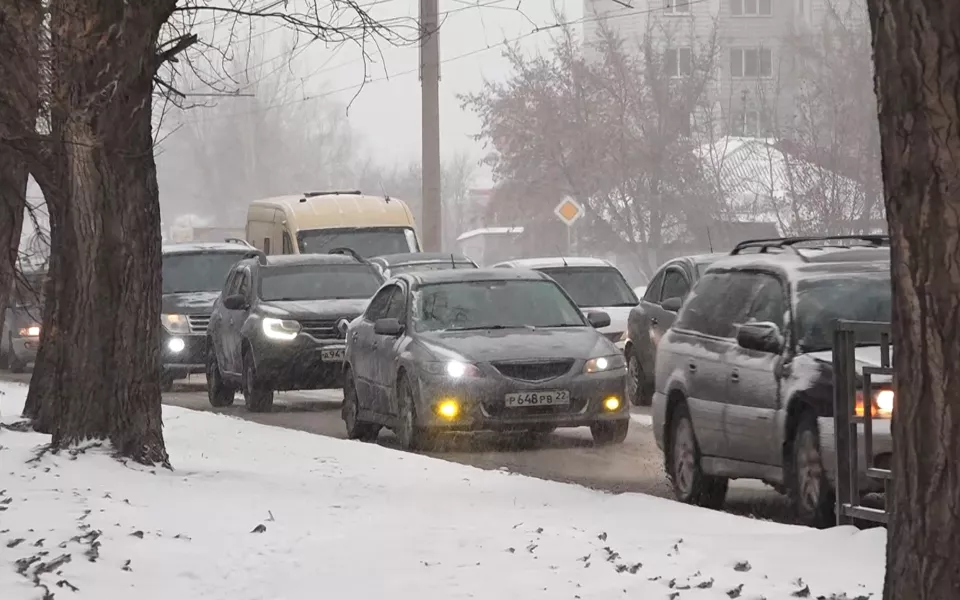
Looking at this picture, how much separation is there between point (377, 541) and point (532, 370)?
19.1 ft

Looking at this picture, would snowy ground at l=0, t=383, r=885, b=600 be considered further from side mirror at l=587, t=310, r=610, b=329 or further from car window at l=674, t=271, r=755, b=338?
side mirror at l=587, t=310, r=610, b=329

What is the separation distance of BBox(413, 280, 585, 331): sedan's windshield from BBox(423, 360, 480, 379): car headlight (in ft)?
3.10

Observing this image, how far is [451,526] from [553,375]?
209 inches

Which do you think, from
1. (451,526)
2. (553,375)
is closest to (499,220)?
(553,375)

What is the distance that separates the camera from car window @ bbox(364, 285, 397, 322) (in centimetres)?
1617

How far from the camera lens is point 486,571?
24.5ft

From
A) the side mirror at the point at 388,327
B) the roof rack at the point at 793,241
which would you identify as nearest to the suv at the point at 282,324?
the side mirror at the point at 388,327

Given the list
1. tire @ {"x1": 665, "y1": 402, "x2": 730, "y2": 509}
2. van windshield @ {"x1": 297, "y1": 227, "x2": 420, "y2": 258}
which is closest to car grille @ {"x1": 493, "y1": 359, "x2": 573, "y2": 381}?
tire @ {"x1": 665, "y1": 402, "x2": 730, "y2": 509}

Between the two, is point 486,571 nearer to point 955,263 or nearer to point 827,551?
point 827,551

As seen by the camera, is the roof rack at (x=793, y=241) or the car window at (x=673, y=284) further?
the car window at (x=673, y=284)

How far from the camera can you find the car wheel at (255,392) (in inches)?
753

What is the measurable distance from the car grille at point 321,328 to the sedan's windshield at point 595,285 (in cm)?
335

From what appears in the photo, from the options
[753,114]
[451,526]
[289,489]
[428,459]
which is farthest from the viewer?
[753,114]

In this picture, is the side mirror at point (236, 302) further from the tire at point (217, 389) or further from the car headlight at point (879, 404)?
Result: the car headlight at point (879, 404)
